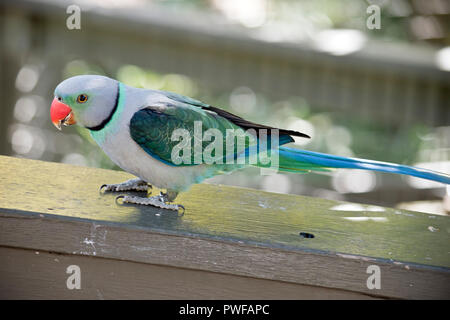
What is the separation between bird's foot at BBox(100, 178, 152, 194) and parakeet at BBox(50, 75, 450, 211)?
0.17 meters

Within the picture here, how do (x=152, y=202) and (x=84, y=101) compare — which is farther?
(x=152, y=202)

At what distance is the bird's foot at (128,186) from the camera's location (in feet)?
7.03

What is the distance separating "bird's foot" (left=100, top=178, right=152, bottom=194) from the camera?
2.14 meters

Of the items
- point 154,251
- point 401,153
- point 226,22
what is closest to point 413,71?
point 401,153

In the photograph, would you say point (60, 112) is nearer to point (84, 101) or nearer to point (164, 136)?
point (84, 101)

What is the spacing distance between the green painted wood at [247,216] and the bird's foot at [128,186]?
0.16 feet

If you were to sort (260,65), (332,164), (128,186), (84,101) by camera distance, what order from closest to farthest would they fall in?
(84,101) → (332,164) → (128,186) → (260,65)

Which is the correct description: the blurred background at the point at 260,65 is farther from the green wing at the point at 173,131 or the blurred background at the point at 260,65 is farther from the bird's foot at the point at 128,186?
the green wing at the point at 173,131

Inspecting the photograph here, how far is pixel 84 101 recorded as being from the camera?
1.88 metres

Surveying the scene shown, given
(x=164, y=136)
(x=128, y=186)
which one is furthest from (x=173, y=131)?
(x=128, y=186)

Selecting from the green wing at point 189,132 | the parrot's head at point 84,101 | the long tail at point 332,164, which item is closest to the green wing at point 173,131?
the green wing at point 189,132

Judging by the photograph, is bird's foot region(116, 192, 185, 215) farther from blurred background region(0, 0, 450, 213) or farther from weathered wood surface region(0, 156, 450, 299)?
blurred background region(0, 0, 450, 213)

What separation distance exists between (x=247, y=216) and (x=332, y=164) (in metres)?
0.35
